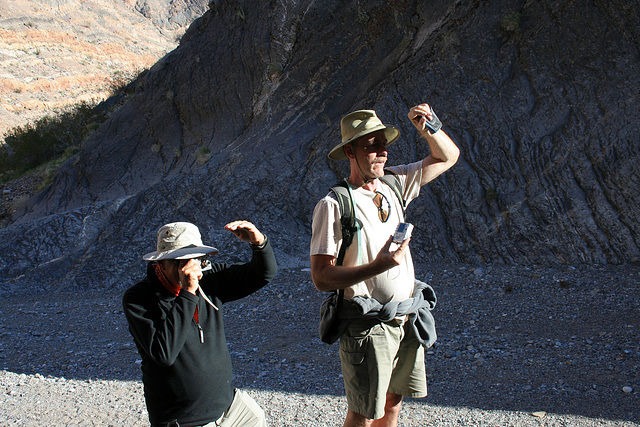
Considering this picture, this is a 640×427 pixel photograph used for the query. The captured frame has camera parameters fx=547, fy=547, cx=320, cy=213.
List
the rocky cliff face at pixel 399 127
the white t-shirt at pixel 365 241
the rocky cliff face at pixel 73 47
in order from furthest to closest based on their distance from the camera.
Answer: the rocky cliff face at pixel 73 47 → the rocky cliff face at pixel 399 127 → the white t-shirt at pixel 365 241

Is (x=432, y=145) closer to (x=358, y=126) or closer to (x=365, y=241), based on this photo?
(x=358, y=126)

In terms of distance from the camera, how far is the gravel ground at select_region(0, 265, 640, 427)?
4.36m

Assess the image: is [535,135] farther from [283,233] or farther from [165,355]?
[165,355]

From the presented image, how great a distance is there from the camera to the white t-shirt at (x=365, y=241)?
2.66 meters

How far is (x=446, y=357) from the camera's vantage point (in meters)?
5.48

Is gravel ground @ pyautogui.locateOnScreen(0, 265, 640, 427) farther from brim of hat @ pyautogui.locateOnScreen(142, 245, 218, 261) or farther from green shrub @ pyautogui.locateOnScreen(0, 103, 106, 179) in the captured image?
green shrub @ pyautogui.locateOnScreen(0, 103, 106, 179)

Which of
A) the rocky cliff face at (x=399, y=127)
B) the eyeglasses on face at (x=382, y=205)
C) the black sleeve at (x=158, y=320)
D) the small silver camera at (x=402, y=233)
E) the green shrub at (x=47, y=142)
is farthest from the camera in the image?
the green shrub at (x=47, y=142)

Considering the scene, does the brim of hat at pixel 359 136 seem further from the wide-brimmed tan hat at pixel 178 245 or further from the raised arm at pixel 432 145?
the wide-brimmed tan hat at pixel 178 245

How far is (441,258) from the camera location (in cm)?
871

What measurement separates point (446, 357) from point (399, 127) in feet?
16.9

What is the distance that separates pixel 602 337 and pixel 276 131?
7.82 m

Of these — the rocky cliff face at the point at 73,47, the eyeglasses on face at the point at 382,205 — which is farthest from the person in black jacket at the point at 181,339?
the rocky cliff face at the point at 73,47

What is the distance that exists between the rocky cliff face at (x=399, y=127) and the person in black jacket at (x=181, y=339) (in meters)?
6.36

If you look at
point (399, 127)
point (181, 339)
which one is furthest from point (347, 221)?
point (399, 127)
